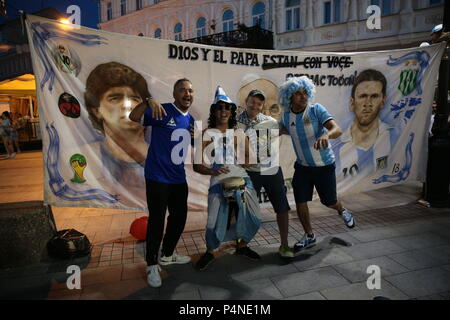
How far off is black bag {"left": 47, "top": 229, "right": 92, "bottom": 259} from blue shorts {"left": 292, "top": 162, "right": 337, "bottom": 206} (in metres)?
2.63

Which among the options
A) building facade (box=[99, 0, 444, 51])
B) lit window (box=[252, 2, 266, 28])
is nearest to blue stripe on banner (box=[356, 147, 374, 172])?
building facade (box=[99, 0, 444, 51])

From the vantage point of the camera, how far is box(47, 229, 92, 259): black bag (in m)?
3.53

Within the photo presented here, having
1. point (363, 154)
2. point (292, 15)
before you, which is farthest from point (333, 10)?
point (363, 154)

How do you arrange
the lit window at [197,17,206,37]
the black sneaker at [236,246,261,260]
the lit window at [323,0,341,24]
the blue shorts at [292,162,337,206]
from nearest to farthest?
1. the black sneaker at [236,246,261,260]
2. the blue shorts at [292,162,337,206]
3. the lit window at [323,0,341,24]
4. the lit window at [197,17,206,37]

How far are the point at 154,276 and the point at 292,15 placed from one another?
1848 centimetres

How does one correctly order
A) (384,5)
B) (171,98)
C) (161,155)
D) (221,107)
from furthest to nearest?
(384,5) → (171,98) → (221,107) → (161,155)

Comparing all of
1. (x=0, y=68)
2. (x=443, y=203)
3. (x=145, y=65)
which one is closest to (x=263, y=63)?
(x=145, y=65)

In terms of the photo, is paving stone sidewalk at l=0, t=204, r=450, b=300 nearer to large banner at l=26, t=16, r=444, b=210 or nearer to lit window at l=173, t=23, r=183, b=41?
large banner at l=26, t=16, r=444, b=210

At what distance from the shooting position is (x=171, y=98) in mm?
4055

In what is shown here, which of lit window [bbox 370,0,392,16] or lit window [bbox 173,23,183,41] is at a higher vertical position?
lit window [bbox 173,23,183,41]

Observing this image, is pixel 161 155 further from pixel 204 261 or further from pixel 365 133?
pixel 365 133

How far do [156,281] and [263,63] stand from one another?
127 inches

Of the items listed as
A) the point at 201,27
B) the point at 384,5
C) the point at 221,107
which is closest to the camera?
the point at 221,107
